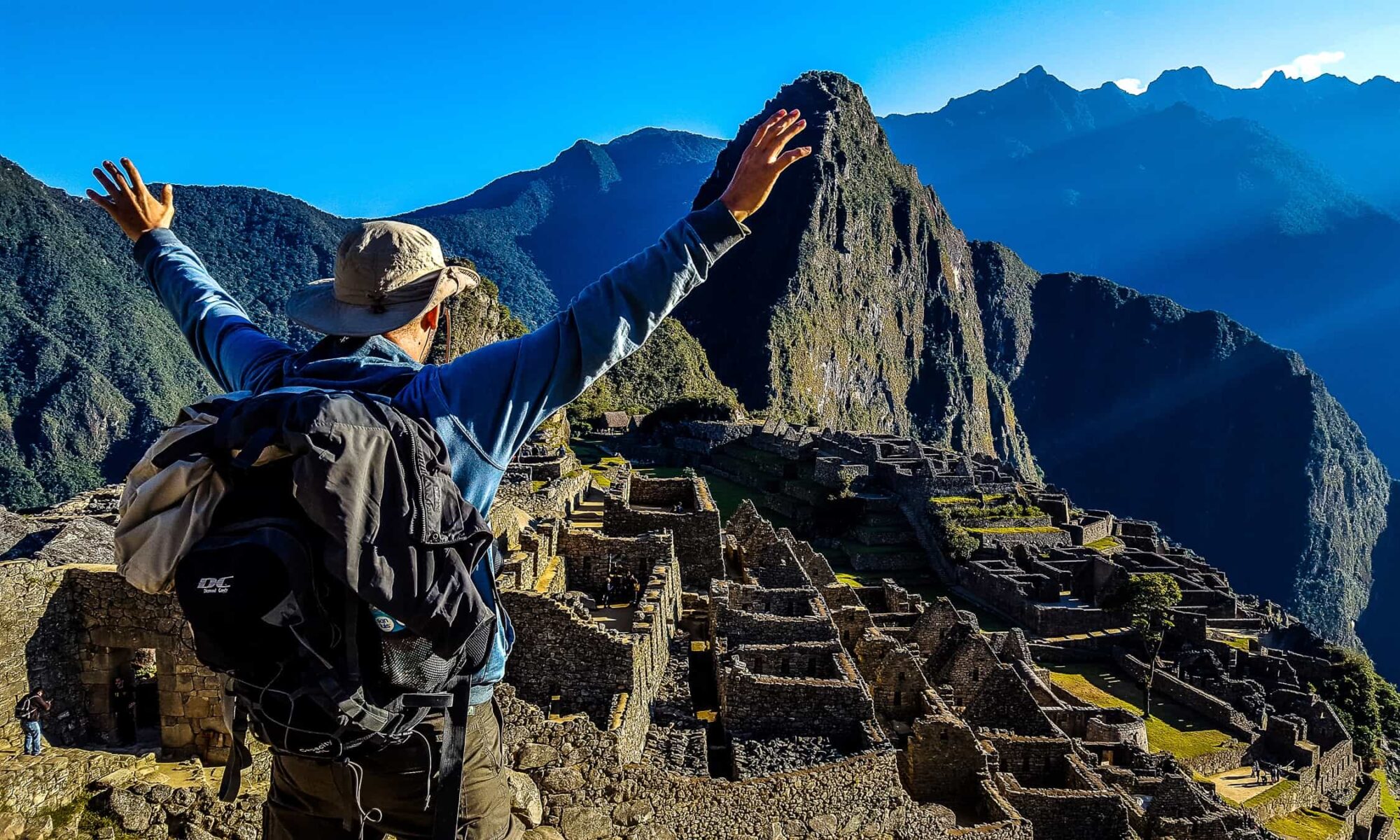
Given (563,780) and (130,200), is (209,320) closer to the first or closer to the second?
(130,200)

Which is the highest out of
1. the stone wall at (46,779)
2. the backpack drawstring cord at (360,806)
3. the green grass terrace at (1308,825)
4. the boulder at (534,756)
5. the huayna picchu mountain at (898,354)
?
the huayna picchu mountain at (898,354)

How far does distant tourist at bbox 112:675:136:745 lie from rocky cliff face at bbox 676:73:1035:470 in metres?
123

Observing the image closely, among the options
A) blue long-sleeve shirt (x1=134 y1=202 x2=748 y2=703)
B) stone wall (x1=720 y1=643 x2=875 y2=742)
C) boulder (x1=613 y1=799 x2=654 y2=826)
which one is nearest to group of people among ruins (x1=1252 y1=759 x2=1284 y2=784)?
stone wall (x1=720 y1=643 x2=875 y2=742)

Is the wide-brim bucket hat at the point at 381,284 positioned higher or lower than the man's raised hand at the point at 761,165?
lower

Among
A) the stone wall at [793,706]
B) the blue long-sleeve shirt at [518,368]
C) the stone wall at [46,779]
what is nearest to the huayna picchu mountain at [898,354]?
the stone wall at [793,706]

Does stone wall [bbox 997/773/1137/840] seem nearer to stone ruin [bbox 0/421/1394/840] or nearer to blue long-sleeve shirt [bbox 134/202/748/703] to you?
stone ruin [bbox 0/421/1394/840]

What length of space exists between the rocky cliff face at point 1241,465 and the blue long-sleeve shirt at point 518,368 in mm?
148189

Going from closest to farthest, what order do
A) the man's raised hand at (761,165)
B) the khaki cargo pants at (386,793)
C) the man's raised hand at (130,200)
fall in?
1. the khaki cargo pants at (386,793)
2. the man's raised hand at (761,165)
3. the man's raised hand at (130,200)

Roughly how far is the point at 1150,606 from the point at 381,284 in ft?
109

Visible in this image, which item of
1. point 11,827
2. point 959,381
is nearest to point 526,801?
point 11,827

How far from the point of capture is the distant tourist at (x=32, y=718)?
18.8 feet

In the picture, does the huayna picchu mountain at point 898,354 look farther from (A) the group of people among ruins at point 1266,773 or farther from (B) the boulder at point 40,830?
(B) the boulder at point 40,830

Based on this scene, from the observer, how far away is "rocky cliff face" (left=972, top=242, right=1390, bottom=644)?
14538cm

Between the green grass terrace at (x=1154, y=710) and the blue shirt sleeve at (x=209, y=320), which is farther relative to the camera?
the green grass terrace at (x=1154, y=710)
